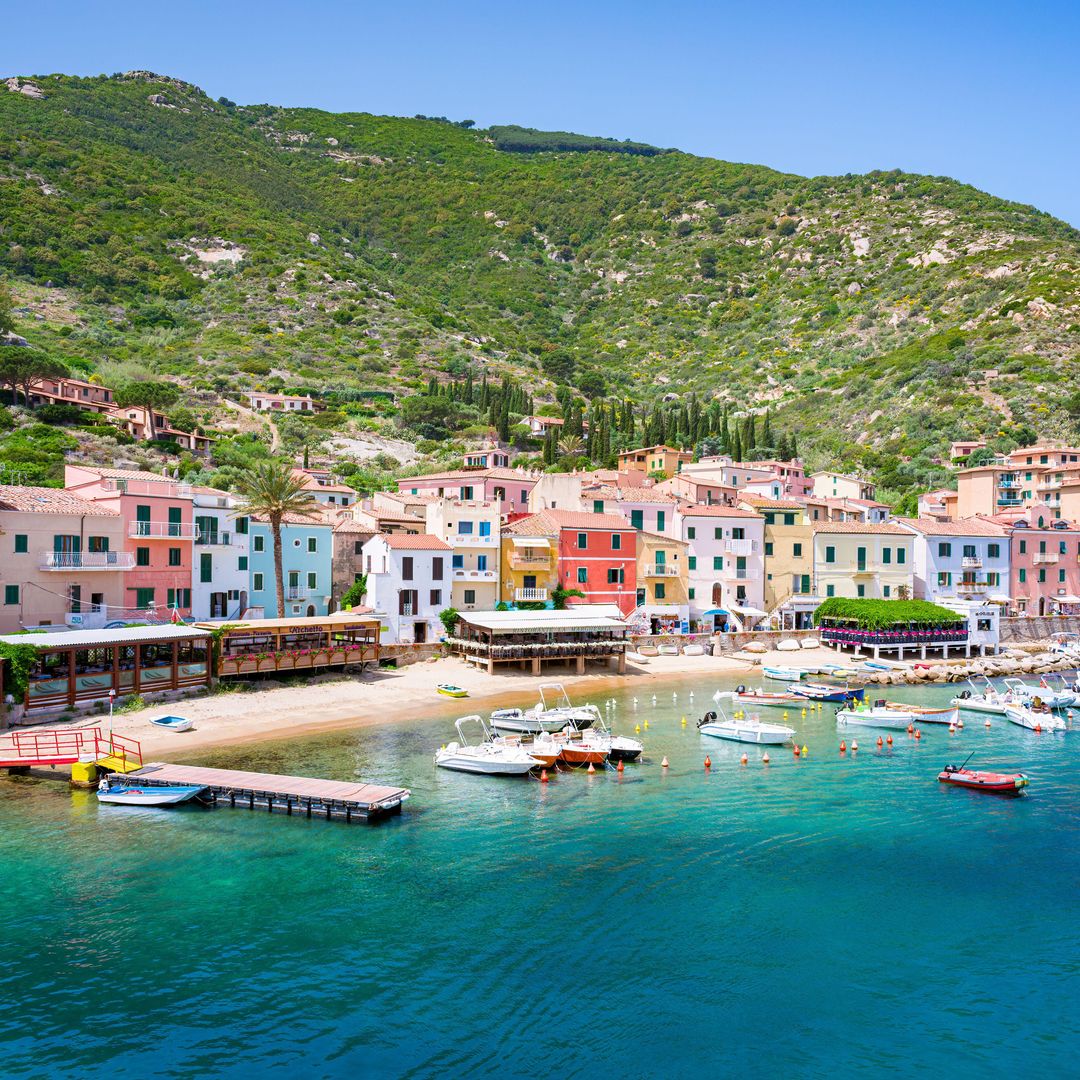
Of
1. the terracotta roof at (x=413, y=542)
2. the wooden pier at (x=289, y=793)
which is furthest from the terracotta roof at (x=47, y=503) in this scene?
the wooden pier at (x=289, y=793)

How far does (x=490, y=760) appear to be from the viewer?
121 ft

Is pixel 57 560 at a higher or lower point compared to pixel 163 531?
lower

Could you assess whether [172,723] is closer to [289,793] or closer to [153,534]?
[289,793]

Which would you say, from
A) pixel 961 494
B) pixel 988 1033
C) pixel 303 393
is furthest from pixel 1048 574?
pixel 303 393

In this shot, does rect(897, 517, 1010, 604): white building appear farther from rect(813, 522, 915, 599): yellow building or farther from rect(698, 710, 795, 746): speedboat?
rect(698, 710, 795, 746): speedboat

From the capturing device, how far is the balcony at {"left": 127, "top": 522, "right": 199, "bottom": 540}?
51.5 meters

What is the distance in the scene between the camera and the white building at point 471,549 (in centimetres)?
6297

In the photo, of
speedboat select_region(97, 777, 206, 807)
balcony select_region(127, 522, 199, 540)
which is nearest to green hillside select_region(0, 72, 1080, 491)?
balcony select_region(127, 522, 199, 540)

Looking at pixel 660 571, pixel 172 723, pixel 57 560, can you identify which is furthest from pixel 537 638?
pixel 57 560

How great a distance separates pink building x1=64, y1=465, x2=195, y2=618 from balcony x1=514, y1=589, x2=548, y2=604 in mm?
21534

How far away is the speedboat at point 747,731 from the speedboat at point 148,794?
23.8 meters

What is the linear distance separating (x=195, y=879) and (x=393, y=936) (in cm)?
670

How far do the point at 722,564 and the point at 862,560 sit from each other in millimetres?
12677

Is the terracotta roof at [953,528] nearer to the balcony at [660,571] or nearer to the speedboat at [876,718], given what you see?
the balcony at [660,571]
